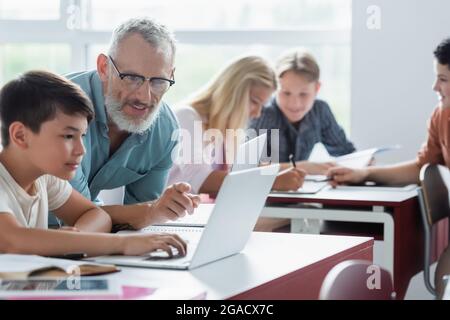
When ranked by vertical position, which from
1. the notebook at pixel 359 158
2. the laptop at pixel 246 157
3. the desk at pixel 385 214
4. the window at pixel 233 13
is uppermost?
the window at pixel 233 13

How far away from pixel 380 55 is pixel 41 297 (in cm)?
335

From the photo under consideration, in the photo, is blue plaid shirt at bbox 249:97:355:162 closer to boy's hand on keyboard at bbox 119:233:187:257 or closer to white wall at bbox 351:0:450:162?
white wall at bbox 351:0:450:162

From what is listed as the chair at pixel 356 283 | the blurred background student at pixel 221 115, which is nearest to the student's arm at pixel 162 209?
the chair at pixel 356 283

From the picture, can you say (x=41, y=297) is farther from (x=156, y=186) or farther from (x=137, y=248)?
(x=156, y=186)

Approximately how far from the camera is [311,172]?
3.97 meters

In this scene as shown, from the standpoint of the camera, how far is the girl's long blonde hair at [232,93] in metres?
3.59

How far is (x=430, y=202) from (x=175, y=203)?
1445 mm

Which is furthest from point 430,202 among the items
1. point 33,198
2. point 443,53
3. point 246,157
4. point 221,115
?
point 33,198

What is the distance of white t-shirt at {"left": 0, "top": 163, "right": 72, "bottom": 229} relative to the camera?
1.93m

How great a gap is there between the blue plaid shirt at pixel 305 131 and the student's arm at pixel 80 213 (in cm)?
194

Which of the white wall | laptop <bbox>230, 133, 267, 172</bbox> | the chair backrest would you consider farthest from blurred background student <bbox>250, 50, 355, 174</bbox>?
laptop <bbox>230, 133, 267, 172</bbox>

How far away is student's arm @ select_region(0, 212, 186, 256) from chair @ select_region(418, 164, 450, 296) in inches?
65.7

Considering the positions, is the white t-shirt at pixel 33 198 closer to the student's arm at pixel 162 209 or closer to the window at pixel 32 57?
the student's arm at pixel 162 209
